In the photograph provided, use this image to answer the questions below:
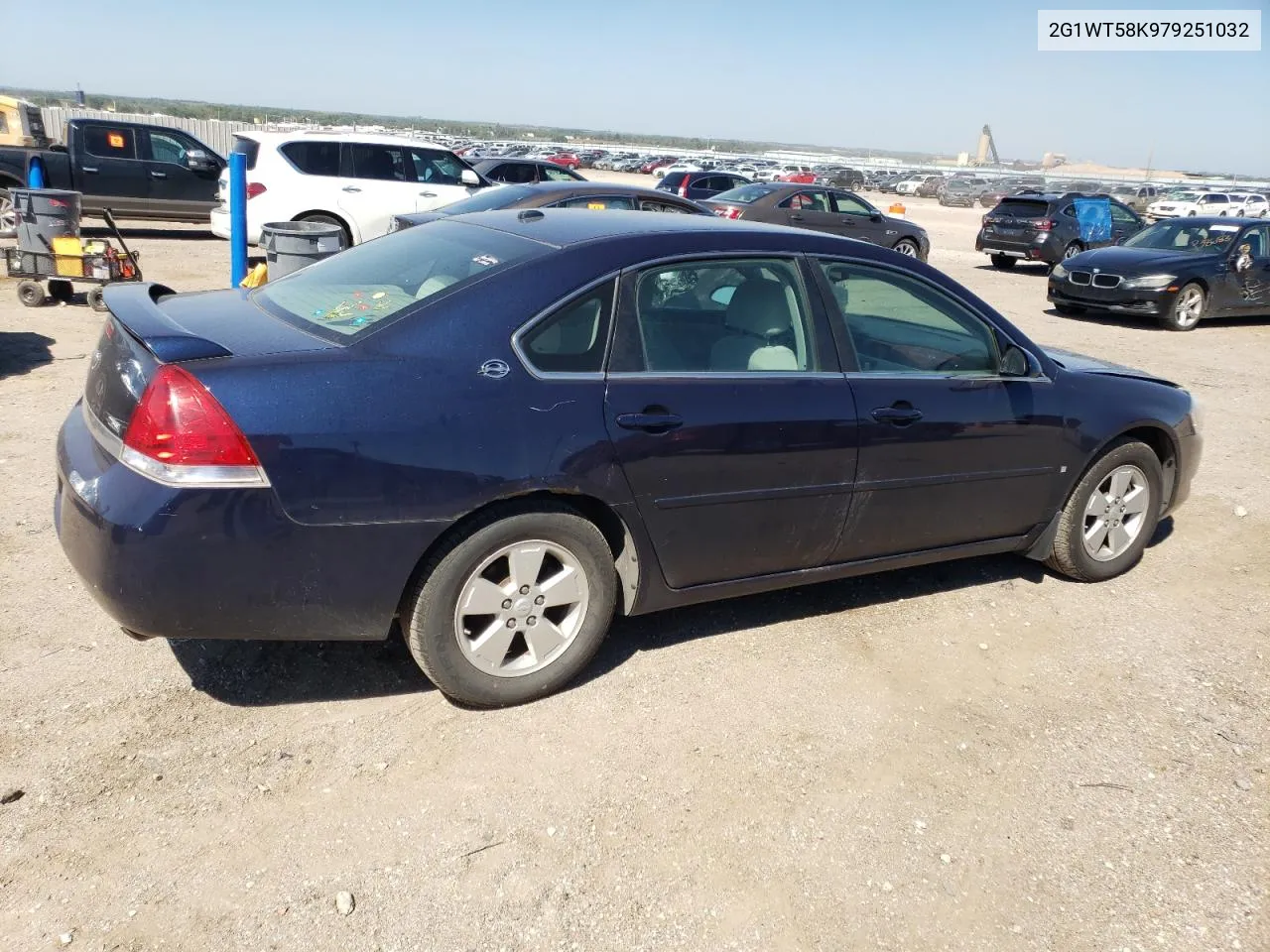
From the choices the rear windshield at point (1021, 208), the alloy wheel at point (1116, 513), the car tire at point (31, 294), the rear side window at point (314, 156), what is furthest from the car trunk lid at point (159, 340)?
the rear windshield at point (1021, 208)

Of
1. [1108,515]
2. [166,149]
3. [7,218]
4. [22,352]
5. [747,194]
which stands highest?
[166,149]

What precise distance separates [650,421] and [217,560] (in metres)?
1.39

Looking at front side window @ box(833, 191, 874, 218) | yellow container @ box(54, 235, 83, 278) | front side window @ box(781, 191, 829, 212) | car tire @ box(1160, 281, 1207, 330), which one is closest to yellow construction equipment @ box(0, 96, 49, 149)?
yellow container @ box(54, 235, 83, 278)

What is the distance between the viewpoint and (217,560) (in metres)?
2.78

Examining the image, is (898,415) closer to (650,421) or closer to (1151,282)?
(650,421)

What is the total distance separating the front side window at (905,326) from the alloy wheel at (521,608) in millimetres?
1440

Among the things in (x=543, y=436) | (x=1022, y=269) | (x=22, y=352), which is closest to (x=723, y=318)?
(x=543, y=436)

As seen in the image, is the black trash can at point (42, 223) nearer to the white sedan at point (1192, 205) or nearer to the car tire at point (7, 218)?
the car tire at point (7, 218)

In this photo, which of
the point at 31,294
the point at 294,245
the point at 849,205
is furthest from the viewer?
the point at 849,205

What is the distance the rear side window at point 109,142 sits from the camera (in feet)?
50.9

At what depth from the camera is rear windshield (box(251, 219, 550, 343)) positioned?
329 centimetres

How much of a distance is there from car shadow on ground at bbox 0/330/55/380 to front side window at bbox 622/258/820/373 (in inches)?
224

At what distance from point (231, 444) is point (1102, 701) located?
3.21 m

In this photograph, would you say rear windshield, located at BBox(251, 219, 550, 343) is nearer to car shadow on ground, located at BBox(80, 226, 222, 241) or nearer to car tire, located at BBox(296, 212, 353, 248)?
car tire, located at BBox(296, 212, 353, 248)
